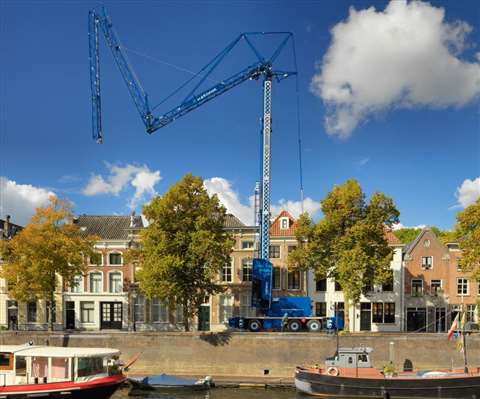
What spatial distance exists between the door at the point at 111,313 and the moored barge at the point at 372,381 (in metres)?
30.2

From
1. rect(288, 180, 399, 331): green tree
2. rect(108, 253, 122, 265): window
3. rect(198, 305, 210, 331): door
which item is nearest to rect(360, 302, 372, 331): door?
rect(288, 180, 399, 331): green tree

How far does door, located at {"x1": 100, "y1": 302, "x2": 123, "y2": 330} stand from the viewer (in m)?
66.6

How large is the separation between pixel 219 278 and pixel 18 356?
31.4 metres

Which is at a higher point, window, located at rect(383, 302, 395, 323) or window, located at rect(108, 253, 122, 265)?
window, located at rect(108, 253, 122, 265)

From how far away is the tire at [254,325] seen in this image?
52406 mm

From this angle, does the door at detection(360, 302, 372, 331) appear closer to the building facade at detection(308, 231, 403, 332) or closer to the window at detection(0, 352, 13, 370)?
the building facade at detection(308, 231, 403, 332)

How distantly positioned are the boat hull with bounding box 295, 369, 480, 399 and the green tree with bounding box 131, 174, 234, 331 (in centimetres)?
1325

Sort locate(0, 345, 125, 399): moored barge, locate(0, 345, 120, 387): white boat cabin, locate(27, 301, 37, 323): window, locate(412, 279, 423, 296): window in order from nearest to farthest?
locate(0, 345, 125, 399): moored barge
locate(0, 345, 120, 387): white boat cabin
locate(412, 279, 423, 296): window
locate(27, 301, 37, 323): window

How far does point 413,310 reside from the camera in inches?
2539

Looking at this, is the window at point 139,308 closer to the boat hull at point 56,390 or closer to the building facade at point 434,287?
the boat hull at point 56,390

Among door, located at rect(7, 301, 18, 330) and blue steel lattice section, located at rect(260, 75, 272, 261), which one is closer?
blue steel lattice section, located at rect(260, 75, 272, 261)

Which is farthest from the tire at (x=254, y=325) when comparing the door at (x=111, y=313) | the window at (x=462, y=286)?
the window at (x=462, y=286)

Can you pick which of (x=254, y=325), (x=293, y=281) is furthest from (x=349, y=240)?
(x=293, y=281)

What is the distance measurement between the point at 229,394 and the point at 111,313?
28862mm
